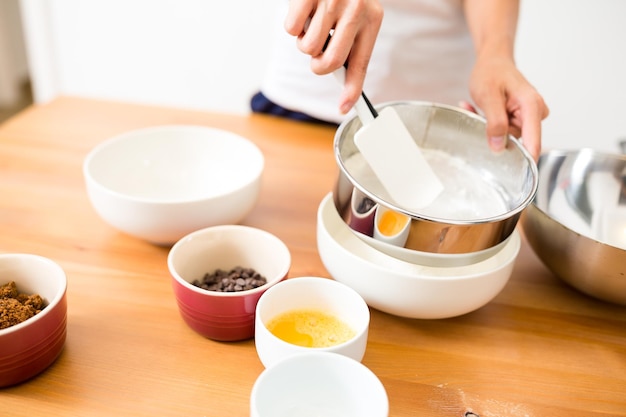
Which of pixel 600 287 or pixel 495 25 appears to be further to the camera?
pixel 495 25

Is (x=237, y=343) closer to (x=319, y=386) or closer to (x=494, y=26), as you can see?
(x=319, y=386)

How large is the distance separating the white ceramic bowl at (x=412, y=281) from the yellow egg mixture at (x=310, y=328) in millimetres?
69

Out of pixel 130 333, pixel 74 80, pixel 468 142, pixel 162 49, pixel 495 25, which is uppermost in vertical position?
pixel 495 25

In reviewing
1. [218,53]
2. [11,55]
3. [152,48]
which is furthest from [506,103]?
[11,55]

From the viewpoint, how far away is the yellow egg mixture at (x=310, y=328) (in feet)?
2.28

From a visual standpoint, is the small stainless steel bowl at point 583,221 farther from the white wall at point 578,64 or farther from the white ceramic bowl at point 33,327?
the white wall at point 578,64

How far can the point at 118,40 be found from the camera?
2.56m

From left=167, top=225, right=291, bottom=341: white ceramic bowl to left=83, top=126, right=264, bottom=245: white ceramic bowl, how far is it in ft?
0.18

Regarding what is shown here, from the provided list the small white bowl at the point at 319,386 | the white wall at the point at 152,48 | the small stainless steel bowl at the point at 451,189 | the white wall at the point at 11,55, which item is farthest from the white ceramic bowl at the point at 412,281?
the white wall at the point at 11,55

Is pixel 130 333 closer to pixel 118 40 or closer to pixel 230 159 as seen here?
pixel 230 159

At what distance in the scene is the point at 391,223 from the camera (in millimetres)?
727

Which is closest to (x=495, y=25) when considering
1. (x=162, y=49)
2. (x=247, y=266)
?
(x=247, y=266)

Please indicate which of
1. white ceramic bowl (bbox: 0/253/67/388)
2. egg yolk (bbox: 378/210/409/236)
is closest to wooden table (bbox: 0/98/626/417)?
white ceramic bowl (bbox: 0/253/67/388)

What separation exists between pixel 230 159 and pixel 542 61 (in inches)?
61.5
